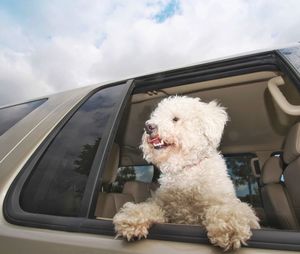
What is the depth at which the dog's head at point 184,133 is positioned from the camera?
2.59 metres

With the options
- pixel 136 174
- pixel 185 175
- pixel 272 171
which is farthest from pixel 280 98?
pixel 136 174

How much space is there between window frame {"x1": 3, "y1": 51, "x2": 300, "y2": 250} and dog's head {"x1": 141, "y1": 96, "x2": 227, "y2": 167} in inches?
9.1

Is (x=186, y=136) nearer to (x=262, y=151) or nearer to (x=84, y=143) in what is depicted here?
(x=84, y=143)

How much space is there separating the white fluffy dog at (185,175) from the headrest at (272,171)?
40.7 inches

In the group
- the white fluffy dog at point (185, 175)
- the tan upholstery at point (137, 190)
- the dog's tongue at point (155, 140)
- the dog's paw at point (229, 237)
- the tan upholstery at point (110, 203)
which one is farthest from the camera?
the tan upholstery at point (137, 190)

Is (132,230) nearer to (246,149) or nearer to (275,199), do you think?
(275,199)

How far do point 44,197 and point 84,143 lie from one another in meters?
0.46

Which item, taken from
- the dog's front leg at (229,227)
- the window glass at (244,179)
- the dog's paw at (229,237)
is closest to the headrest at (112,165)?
the window glass at (244,179)

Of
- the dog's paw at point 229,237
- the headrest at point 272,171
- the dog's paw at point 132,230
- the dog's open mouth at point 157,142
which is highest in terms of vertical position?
the headrest at point 272,171

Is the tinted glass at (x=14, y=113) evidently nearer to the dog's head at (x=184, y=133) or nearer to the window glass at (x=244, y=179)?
the dog's head at (x=184, y=133)

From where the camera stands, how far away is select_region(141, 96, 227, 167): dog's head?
2586mm

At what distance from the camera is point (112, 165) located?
357 cm

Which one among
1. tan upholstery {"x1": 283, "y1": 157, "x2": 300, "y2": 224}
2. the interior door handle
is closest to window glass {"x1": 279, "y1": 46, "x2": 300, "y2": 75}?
the interior door handle

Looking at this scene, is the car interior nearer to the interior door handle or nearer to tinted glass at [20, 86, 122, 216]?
the interior door handle
